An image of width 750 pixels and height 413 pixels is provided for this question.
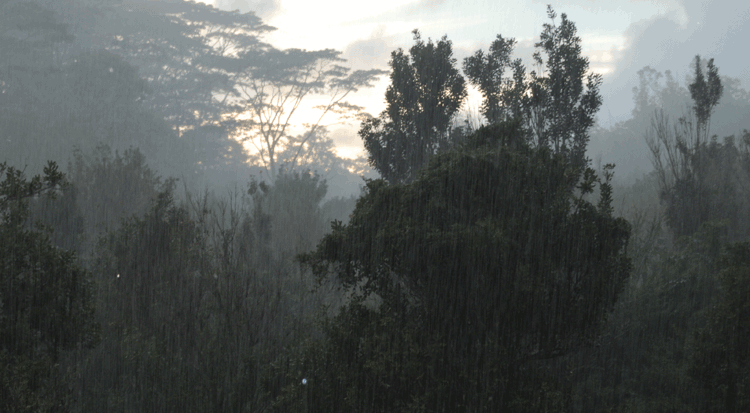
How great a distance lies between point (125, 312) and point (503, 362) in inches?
276

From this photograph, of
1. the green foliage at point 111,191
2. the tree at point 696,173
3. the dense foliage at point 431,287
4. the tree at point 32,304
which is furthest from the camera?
the green foliage at point 111,191

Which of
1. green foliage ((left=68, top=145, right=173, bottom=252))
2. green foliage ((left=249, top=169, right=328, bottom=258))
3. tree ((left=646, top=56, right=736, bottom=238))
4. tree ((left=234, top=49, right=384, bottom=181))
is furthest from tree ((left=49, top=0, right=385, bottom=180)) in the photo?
tree ((left=646, top=56, right=736, bottom=238))

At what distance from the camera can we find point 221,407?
27.8ft

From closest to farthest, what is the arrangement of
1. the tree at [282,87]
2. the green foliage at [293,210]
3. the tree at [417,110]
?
the tree at [417,110]
the green foliage at [293,210]
the tree at [282,87]

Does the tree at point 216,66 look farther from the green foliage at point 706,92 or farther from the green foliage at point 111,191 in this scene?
the green foliage at point 706,92

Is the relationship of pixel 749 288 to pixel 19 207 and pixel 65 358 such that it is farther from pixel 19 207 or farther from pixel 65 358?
pixel 65 358

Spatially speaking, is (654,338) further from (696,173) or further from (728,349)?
(696,173)

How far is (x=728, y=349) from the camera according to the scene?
7750 mm

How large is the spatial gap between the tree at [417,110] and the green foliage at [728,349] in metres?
5.92

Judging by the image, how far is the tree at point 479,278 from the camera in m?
6.16

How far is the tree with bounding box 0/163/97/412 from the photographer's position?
526 cm

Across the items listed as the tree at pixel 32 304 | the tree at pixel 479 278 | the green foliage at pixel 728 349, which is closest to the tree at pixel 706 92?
the green foliage at pixel 728 349

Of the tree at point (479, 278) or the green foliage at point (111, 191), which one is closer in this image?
the tree at point (479, 278)

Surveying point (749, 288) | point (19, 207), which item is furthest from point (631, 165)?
point (19, 207)
